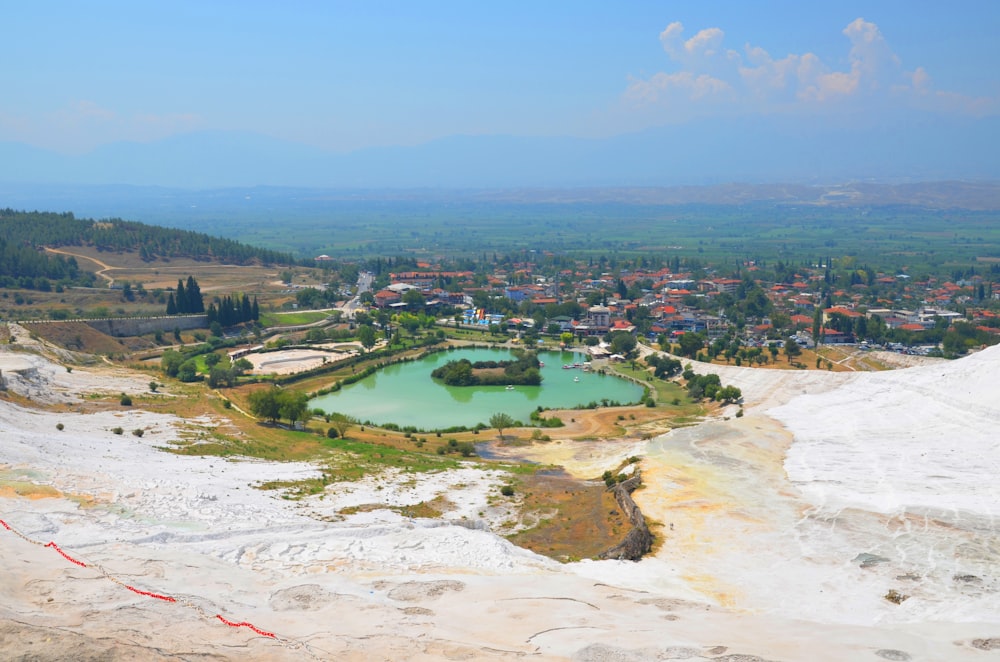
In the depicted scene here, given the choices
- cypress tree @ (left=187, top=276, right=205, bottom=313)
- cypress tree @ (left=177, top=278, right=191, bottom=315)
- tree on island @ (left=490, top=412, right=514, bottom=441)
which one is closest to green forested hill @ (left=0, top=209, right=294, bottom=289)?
cypress tree @ (left=187, top=276, right=205, bottom=313)

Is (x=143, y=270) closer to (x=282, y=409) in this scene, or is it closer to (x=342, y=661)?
(x=282, y=409)

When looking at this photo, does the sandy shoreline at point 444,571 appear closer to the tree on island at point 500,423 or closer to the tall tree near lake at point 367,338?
the tree on island at point 500,423

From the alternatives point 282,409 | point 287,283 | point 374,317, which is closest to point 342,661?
point 282,409

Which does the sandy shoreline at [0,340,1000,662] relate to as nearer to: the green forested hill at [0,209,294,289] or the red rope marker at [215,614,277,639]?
the red rope marker at [215,614,277,639]

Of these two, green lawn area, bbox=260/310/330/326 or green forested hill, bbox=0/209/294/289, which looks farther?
green forested hill, bbox=0/209/294/289

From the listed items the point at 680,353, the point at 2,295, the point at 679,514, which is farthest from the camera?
the point at 2,295

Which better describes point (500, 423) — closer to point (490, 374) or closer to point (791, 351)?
point (490, 374)

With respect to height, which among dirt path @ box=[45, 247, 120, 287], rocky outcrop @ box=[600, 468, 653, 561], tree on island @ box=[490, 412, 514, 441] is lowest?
tree on island @ box=[490, 412, 514, 441]
